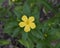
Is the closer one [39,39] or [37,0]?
[39,39]

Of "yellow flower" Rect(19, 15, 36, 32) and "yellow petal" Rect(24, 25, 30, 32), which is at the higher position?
"yellow flower" Rect(19, 15, 36, 32)

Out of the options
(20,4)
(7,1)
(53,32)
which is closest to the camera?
(53,32)

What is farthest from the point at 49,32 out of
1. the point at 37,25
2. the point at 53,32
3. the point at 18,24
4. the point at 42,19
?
the point at 42,19

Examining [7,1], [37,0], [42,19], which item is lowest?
[42,19]

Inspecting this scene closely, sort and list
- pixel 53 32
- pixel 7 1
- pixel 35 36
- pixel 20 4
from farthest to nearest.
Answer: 1. pixel 7 1
2. pixel 20 4
3. pixel 53 32
4. pixel 35 36

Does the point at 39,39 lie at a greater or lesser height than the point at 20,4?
lesser

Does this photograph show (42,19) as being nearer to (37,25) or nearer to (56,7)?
(56,7)

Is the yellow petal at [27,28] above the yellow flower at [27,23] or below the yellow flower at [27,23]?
below
